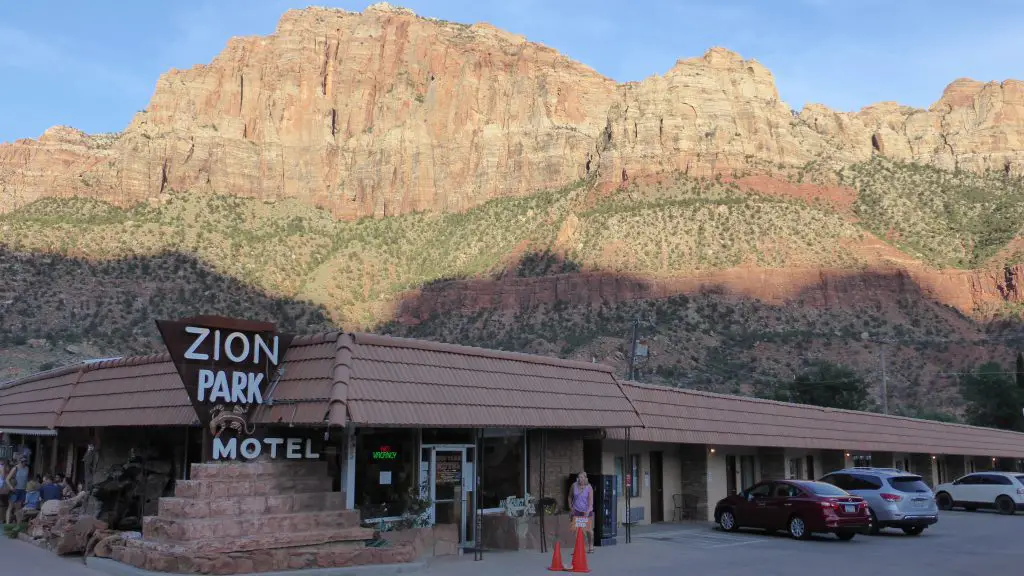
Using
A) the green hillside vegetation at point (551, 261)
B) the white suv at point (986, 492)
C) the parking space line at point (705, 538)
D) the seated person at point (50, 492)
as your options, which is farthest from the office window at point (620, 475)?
the green hillside vegetation at point (551, 261)

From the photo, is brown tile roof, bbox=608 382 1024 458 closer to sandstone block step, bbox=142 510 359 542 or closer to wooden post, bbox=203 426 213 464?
sandstone block step, bbox=142 510 359 542

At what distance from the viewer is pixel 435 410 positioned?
53.1ft

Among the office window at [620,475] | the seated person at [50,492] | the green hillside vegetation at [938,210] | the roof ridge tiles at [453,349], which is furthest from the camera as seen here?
the green hillside vegetation at [938,210]

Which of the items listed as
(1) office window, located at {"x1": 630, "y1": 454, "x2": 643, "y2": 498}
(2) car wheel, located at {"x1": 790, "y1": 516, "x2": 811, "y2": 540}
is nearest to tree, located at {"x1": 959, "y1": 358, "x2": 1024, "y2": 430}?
(1) office window, located at {"x1": 630, "y1": 454, "x2": 643, "y2": 498}

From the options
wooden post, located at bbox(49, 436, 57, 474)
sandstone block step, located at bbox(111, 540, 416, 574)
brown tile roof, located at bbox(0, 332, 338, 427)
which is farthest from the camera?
wooden post, located at bbox(49, 436, 57, 474)

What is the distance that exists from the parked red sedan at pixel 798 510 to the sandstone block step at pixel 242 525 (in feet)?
41.8

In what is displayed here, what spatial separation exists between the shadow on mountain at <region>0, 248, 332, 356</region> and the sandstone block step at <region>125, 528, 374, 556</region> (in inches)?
2360

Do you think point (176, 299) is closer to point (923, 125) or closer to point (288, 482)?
point (288, 482)

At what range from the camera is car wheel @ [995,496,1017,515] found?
1291 inches

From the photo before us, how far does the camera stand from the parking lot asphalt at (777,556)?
54.5 ft

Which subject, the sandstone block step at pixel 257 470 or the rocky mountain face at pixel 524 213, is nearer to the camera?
the sandstone block step at pixel 257 470

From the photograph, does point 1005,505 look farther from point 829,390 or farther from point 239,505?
point 239,505

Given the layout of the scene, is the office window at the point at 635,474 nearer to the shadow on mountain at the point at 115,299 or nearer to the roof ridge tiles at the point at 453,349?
the roof ridge tiles at the point at 453,349

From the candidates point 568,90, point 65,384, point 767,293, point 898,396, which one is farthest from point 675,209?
point 65,384
